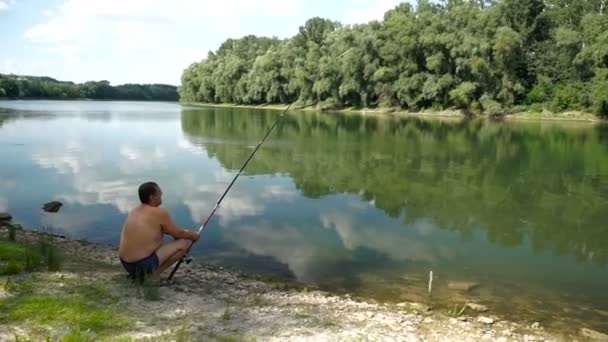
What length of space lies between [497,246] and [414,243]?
6.00 feet

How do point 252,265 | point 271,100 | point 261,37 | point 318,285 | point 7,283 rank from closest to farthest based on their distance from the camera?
point 7,283, point 318,285, point 252,265, point 271,100, point 261,37

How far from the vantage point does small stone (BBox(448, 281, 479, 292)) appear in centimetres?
872

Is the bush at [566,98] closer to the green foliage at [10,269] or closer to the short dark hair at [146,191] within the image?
the short dark hair at [146,191]

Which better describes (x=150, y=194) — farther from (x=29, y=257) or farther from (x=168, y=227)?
(x=29, y=257)

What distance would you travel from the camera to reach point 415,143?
33.1 m

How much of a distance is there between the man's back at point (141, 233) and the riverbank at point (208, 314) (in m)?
0.50

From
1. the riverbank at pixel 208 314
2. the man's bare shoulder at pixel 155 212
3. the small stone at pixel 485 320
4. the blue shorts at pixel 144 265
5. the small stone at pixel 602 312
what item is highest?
the man's bare shoulder at pixel 155 212

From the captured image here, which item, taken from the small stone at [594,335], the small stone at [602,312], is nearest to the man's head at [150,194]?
the small stone at [594,335]

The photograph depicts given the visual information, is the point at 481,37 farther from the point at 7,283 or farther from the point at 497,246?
the point at 7,283

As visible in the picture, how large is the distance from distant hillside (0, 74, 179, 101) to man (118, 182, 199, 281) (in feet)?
446

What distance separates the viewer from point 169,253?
6672 mm

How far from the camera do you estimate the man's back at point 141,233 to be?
21.0 feet

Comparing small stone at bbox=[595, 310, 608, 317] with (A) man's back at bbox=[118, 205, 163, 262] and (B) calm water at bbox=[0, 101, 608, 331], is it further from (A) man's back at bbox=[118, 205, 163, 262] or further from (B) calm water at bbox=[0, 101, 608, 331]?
(A) man's back at bbox=[118, 205, 163, 262]

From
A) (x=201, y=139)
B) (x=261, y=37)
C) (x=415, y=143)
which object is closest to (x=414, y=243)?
(x=415, y=143)
